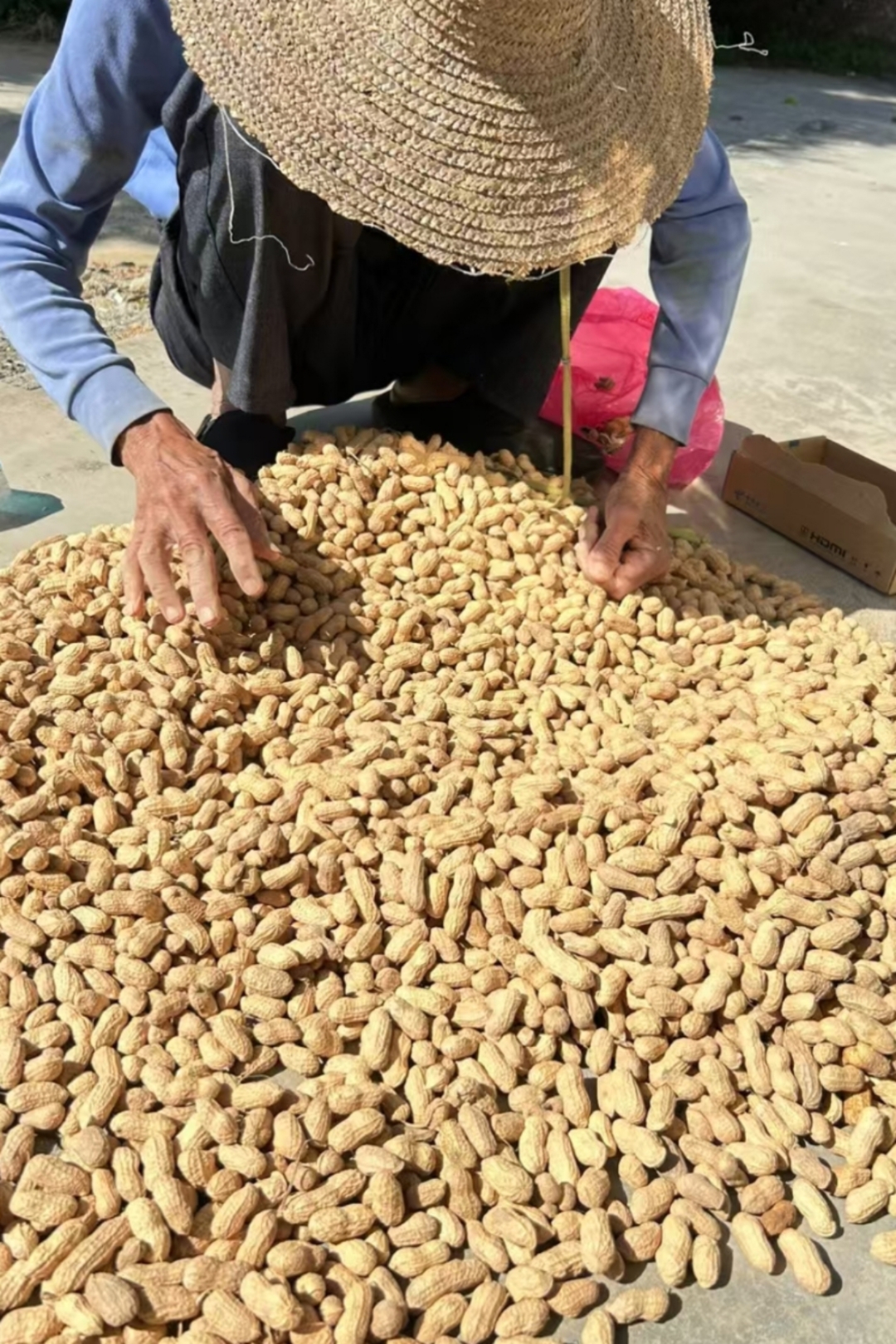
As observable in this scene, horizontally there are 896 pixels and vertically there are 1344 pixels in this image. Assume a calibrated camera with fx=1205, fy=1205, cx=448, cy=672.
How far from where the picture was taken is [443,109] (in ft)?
5.53

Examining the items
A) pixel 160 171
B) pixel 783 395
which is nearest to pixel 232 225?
pixel 160 171

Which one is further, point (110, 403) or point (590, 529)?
point (590, 529)

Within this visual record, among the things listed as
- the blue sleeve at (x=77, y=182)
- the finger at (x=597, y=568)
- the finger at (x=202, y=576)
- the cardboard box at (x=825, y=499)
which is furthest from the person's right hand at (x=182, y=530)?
the cardboard box at (x=825, y=499)

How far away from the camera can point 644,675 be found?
81.5 inches

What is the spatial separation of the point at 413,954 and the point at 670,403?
1.27m

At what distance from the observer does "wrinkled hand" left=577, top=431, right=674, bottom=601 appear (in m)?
2.18

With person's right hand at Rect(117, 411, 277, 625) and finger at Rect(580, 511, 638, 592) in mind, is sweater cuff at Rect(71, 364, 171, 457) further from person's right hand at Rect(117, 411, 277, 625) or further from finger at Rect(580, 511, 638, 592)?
finger at Rect(580, 511, 638, 592)

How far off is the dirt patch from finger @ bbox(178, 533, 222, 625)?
1.51 metres

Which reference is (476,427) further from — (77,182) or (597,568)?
(77,182)

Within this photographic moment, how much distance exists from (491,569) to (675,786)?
0.62 meters

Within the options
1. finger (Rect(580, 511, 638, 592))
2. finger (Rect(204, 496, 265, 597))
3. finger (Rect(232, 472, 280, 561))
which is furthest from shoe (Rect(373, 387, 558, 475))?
finger (Rect(204, 496, 265, 597))

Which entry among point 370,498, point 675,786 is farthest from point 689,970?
point 370,498

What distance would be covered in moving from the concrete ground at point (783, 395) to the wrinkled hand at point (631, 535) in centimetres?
48

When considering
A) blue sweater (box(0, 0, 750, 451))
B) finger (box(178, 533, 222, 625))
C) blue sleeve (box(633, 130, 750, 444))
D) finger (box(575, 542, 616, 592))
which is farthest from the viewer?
blue sleeve (box(633, 130, 750, 444))
